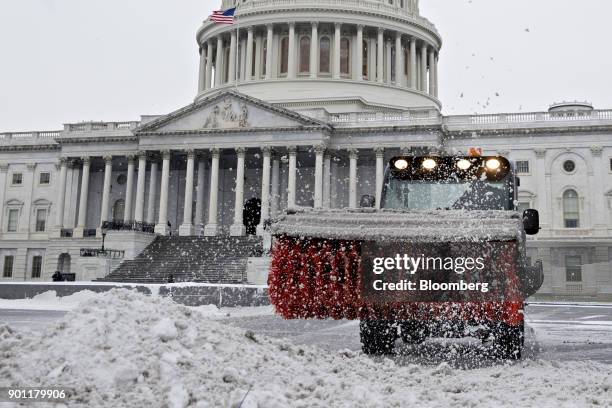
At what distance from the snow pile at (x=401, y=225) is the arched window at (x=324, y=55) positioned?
5879cm

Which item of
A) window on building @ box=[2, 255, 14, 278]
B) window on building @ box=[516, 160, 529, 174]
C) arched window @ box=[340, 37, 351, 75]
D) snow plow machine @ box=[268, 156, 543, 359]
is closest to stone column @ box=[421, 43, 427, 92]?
arched window @ box=[340, 37, 351, 75]

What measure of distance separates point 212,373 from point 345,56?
62.8 meters

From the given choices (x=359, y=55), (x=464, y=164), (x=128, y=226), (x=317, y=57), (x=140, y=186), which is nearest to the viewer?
(x=464, y=164)

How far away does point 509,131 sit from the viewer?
171ft

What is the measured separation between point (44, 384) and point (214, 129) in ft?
157

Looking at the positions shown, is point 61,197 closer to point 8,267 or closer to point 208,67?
point 8,267

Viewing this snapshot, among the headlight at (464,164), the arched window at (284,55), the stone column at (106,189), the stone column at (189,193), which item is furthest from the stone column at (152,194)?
the headlight at (464,164)

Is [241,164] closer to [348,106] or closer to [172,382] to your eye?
[348,106]

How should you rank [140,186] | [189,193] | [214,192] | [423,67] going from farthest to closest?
[423,67], [140,186], [189,193], [214,192]

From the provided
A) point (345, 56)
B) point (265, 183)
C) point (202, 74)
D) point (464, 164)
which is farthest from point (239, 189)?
point (464, 164)

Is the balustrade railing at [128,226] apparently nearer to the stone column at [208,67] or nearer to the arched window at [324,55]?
the stone column at [208,67]

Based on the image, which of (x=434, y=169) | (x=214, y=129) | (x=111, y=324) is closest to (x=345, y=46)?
(x=214, y=129)

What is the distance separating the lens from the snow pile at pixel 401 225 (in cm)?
841

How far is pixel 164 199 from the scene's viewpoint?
53.6m
